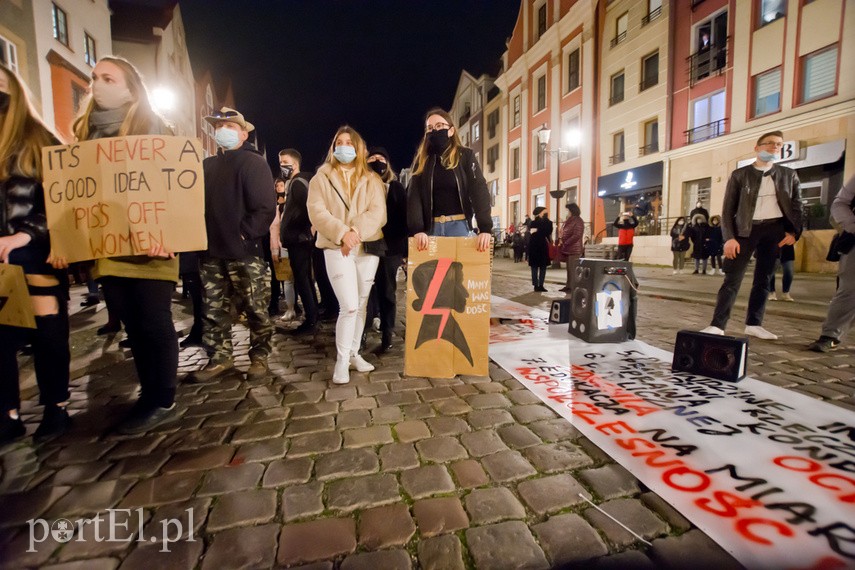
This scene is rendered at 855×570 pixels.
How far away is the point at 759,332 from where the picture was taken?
4500 millimetres

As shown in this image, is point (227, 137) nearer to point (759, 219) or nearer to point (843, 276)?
point (759, 219)

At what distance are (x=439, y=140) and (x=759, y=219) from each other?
11.5ft

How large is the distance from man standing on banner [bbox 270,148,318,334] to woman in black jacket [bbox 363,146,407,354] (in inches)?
40.5

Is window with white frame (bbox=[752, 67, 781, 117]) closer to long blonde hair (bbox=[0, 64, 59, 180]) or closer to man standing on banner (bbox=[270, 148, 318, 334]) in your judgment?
man standing on banner (bbox=[270, 148, 318, 334])

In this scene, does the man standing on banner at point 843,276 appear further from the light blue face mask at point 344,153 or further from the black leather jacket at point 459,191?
the light blue face mask at point 344,153

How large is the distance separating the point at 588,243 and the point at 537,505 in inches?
780

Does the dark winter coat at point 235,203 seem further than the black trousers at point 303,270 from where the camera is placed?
No

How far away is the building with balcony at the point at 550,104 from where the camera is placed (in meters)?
22.0

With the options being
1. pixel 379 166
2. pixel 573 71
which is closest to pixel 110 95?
pixel 379 166

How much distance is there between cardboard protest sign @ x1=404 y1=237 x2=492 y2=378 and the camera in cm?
321

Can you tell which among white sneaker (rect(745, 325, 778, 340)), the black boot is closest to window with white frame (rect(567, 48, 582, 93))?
white sneaker (rect(745, 325, 778, 340))

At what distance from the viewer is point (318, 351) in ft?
13.7

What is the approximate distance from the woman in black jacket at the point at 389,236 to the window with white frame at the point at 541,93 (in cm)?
2501

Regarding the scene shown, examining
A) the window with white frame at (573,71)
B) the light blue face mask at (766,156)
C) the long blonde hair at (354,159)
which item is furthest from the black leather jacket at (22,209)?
the window with white frame at (573,71)
